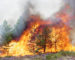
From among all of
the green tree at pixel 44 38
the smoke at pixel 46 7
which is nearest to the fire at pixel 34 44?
the green tree at pixel 44 38

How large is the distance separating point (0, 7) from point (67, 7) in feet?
26.4

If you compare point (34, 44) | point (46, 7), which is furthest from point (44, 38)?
point (46, 7)

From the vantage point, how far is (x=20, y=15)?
45.1ft

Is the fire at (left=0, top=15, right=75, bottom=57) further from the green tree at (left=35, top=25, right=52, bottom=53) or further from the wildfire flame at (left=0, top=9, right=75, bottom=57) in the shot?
the green tree at (left=35, top=25, right=52, bottom=53)

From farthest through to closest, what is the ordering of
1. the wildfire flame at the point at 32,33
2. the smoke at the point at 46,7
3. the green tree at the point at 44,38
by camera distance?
the smoke at the point at 46,7, the green tree at the point at 44,38, the wildfire flame at the point at 32,33

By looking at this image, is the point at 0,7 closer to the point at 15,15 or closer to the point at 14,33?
the point at 15,15

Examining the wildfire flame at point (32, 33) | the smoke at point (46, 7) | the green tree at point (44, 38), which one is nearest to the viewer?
the wildfire flame at point (32, 33)

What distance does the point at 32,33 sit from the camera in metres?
12.4

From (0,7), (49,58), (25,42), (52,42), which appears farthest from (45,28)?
(0,7)

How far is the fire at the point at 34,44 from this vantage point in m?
11.4

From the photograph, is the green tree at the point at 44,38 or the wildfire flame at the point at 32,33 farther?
the green tree at the point at 44,38

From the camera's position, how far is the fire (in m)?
11.4

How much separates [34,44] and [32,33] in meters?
1.21

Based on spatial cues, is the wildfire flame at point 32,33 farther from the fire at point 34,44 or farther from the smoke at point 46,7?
the smoke at point 46,7
